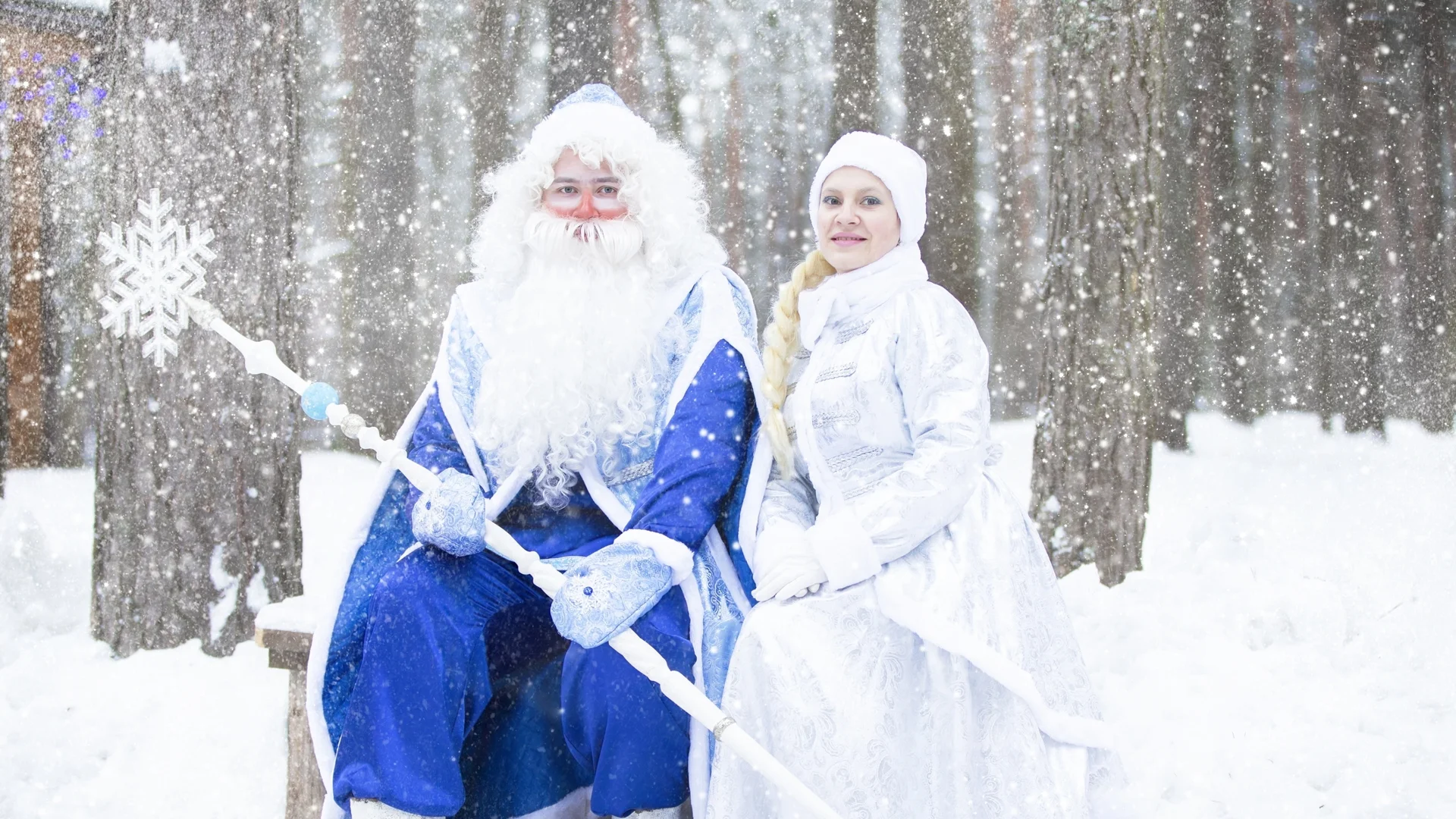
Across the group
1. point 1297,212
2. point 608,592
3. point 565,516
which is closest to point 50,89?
point 565,516

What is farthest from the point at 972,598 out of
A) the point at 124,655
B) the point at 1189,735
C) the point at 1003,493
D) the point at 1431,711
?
the point at 124,655

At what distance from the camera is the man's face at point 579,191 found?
265 cm

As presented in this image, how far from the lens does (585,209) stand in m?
2.65

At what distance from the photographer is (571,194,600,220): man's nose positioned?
2.64 m

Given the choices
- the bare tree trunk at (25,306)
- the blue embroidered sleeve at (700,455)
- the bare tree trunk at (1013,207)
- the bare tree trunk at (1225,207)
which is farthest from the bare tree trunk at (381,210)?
the bare tree trunk at (1225,207)

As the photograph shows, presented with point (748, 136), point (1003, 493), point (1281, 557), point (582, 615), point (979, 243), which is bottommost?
point (1281, 557)

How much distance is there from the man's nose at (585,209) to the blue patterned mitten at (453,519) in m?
0.77

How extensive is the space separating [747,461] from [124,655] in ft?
8.82

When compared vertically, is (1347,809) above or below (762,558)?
below

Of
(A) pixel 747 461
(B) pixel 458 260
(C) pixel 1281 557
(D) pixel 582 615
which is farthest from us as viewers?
(B) pixel 458 260

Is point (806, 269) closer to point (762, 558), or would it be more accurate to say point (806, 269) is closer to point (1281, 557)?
point (762, 558)

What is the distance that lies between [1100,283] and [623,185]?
7.02 ft

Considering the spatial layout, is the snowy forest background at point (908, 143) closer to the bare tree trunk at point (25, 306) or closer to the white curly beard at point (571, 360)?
the bare tree trunk at point (25, 306)

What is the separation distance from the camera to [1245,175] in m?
8.20
